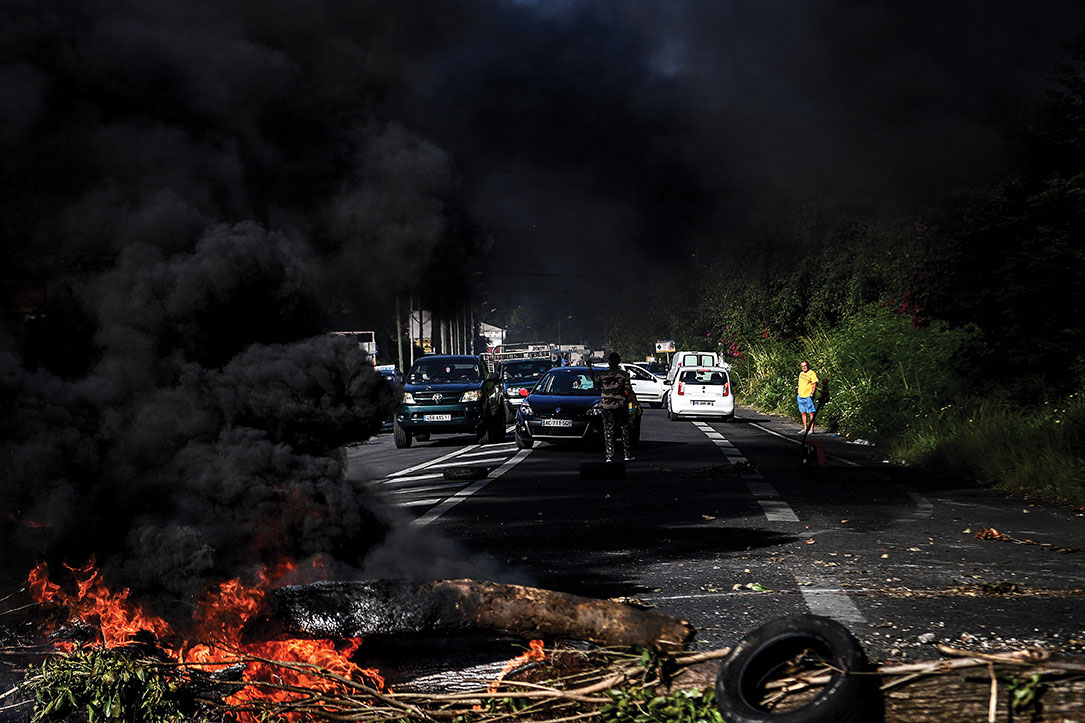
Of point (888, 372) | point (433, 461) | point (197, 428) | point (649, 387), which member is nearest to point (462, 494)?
point (433, 461)

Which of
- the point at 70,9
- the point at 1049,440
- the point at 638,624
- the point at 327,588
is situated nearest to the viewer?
the point at 638,624

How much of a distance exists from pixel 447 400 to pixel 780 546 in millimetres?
13441

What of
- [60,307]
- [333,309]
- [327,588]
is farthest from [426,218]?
[327,588]

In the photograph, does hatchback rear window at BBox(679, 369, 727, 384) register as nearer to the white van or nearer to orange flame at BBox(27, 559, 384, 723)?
the white van

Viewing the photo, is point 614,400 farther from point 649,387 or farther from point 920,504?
point 649,387

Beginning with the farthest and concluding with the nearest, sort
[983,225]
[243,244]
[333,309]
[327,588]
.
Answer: [983,225] < [333,309] < [243,244] < [327,588]

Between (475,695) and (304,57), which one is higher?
(304,57)

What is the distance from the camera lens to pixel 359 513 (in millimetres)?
6457

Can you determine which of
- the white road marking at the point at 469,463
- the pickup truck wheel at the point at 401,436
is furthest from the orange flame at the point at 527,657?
the pickup truck wheel at the point at 401,436

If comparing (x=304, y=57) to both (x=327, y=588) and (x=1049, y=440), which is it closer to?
(x=327, y=588)

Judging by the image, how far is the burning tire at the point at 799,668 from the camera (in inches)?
145

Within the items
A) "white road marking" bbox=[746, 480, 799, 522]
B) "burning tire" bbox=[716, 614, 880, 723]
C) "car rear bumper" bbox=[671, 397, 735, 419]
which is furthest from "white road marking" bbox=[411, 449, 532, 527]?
"car rear bumper" bbox=[671, 397, 735, 419]

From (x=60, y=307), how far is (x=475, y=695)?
3.87m

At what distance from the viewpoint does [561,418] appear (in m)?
19.8
